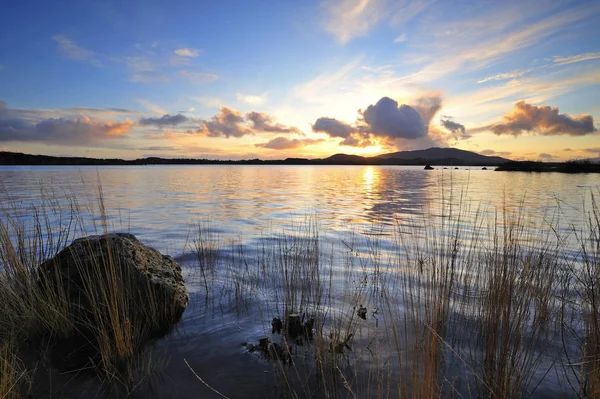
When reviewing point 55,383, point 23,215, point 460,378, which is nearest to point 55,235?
point 23,215

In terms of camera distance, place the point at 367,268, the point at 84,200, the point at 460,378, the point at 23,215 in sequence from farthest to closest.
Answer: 1. the point at 84,200
2. the point at 23,215
3. the point at 367,268
4. the point at 460,378

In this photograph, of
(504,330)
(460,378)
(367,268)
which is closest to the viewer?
(504,330)

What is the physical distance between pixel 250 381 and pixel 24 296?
387 centimetres

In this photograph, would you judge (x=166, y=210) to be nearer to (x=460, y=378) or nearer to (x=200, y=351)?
(x=200, y=351)

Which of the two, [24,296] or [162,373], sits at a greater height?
[24,296]

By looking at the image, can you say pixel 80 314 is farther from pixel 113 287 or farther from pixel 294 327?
pixel 294 327

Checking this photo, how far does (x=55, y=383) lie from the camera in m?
4.02

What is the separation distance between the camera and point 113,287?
471cm

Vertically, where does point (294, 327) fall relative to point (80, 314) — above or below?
below

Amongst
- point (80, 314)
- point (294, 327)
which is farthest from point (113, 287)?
point (294, 327)

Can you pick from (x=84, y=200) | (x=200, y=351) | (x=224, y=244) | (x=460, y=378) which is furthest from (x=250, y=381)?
(x=84, y=200)

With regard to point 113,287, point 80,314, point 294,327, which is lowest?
point 294,327

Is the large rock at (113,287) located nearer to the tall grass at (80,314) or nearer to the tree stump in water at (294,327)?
the tall grass at (80,314)

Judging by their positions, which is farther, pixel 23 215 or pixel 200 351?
pixel 23 215
